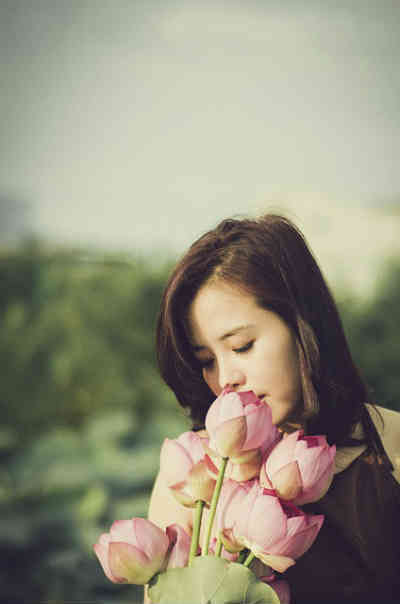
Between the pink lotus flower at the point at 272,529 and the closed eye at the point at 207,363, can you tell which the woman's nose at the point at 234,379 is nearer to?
the closed eye at the point at 207,363

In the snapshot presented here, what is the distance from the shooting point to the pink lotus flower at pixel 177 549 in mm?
449

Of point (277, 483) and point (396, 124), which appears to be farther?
point (396, 124)

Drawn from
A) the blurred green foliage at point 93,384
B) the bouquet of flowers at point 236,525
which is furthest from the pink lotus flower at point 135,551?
the blurred green foliage at point 93,384

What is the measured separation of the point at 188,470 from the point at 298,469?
0.33ft

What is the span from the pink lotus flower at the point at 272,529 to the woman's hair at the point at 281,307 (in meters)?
0.32

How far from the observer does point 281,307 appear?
74cm

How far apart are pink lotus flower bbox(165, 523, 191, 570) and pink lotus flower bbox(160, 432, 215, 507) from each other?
32mm

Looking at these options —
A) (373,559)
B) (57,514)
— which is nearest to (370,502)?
(373,559)

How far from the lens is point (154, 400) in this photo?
2.94 m

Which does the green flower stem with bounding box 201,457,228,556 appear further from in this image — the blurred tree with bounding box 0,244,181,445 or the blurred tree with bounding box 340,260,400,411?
the blurred tree with bounding box 0,244,181,445

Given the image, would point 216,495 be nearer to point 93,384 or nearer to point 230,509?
point 230,509

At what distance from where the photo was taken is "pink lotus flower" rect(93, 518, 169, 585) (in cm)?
43

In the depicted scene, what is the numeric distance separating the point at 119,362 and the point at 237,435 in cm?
247

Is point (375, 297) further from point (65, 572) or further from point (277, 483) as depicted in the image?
point (277, 483)
